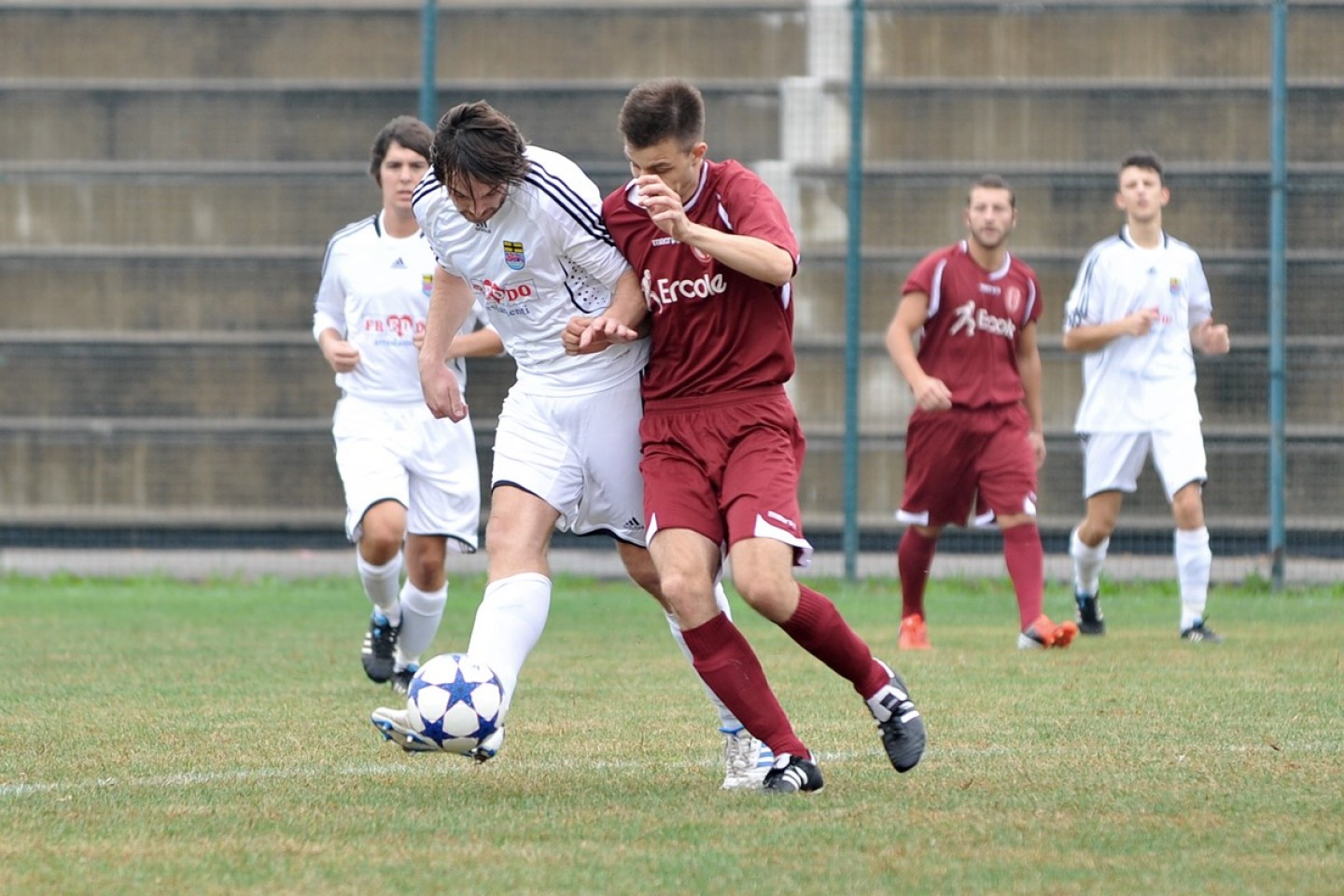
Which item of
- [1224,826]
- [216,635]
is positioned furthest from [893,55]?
[1224,826]

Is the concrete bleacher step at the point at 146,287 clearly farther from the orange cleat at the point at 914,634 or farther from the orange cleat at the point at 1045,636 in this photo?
the orange cleat at the point at 1045,636

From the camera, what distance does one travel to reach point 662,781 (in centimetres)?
523

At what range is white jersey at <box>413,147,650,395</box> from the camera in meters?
5.28

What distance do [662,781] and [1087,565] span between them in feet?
17.4

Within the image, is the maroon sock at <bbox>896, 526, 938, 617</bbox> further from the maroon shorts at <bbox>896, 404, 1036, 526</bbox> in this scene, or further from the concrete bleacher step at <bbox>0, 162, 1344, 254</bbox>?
the concrete bleacher step at <bbox>0, 162, 1344, 254</bbox>

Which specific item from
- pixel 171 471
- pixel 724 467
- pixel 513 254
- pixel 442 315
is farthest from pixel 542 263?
pixel 171 471

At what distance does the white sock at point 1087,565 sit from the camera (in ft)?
33.1

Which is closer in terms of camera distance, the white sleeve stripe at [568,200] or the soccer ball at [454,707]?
the soccer ball at [454,707]

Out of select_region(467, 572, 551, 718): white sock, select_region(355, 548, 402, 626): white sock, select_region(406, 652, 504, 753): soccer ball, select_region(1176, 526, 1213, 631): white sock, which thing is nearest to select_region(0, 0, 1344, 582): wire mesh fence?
select_region(1176, 526, 1213, 631): white sock

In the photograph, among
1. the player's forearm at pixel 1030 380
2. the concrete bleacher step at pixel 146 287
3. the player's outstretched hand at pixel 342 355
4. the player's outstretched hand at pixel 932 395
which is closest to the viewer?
the player's outstretched hand at pixel 342 355

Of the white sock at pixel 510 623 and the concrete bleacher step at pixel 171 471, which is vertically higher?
the white sock at pixel 510 623

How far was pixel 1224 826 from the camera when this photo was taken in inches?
174

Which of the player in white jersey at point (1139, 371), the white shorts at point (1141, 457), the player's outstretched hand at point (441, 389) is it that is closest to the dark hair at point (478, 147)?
the player's outstretched hand at point (441, 389)

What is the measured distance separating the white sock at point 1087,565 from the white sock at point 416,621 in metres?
3.62
